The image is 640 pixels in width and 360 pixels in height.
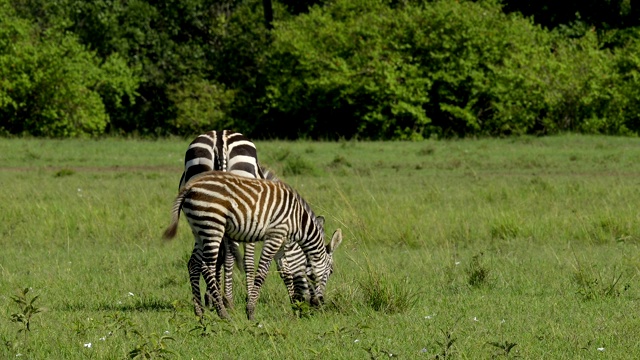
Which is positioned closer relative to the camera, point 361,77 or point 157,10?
point 361,77

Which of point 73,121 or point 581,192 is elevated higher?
point 581,192

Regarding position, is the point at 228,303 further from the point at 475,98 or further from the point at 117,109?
the point at 117,109

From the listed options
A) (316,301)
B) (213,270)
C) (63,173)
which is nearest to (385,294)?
(316,301)

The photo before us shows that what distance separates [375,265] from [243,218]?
8.77 feet

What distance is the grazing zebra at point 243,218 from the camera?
830cm

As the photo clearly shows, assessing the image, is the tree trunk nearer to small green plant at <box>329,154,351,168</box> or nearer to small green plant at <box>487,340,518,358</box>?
small green plant at <box>329,154,351,168</box>

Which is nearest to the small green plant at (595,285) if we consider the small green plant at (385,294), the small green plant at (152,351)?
the small green plant at (385,294)

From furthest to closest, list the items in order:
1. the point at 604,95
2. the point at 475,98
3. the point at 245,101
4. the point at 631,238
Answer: the point at 245,101, the point at 475,98, the point at 604,95, the point at 631,238

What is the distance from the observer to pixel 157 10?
3962 centimetres

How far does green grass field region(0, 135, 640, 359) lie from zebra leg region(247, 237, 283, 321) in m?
0.17

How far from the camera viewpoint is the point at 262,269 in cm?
853

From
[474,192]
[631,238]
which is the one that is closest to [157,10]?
[474,192]

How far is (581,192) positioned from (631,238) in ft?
14.1

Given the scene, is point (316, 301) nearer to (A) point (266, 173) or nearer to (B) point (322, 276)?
(B) point (322, 276)
